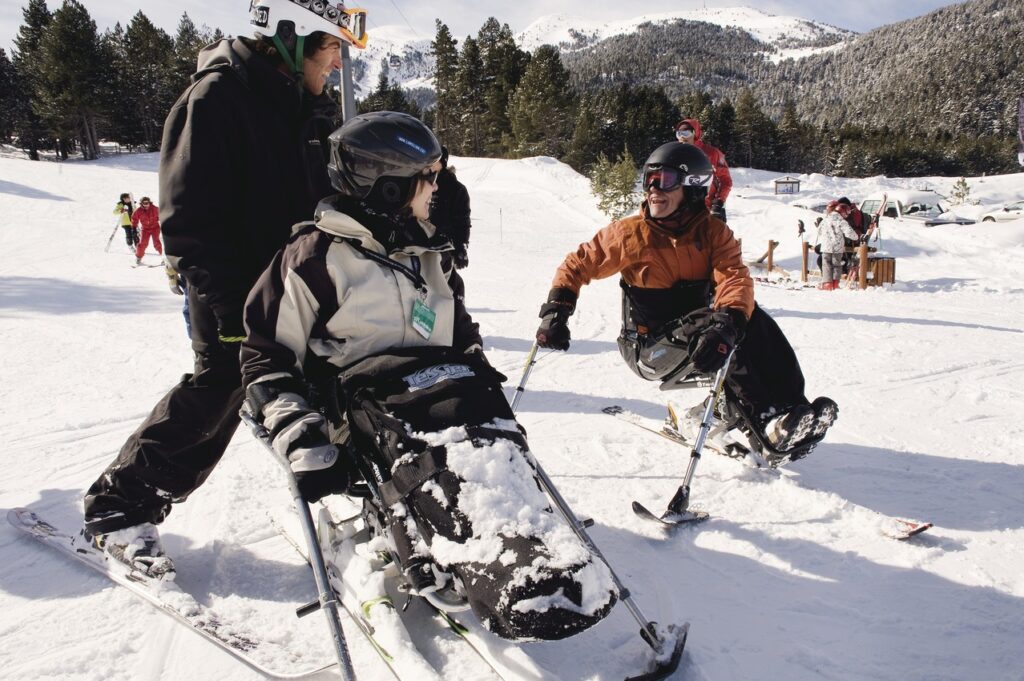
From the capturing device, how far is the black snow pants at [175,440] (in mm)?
2469

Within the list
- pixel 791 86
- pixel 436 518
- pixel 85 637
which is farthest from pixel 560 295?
pixel 791 86

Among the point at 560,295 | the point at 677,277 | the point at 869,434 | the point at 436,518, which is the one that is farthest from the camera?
the point at 869,434

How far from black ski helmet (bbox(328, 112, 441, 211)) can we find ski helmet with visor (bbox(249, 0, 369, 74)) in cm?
62

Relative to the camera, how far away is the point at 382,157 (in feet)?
7.07

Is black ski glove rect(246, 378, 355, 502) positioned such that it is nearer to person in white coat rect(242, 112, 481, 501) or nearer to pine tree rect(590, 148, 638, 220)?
person in white coat rect(242, 112, 481, 501)

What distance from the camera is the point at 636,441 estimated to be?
4.05 metres

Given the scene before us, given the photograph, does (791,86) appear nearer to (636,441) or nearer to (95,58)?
(95,58)

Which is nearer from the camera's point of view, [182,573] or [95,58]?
[182,573]

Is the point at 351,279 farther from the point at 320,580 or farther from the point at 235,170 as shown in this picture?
the point at 320,580

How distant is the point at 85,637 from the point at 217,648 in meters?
0.50

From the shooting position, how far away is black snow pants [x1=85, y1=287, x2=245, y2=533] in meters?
2.47

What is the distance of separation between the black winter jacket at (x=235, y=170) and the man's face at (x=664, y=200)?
6.51ft

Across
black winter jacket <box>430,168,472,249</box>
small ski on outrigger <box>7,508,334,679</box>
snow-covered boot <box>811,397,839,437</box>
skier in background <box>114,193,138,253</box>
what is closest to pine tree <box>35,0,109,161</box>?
skier in background <box>114,193,138,253</box>

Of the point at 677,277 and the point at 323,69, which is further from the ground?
the point at 323,69
